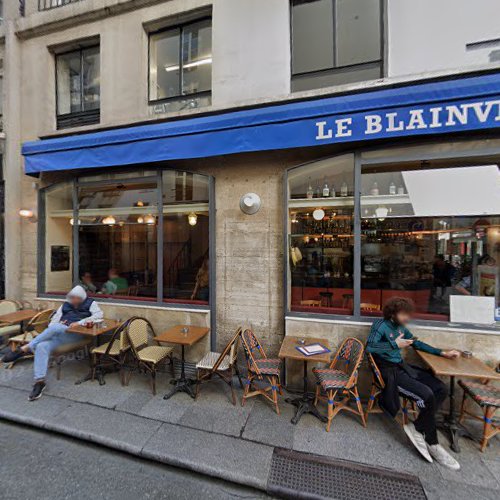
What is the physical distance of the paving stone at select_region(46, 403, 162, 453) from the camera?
3.10 m

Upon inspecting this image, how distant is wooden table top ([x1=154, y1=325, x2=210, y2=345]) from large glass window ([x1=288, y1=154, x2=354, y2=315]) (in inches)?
66.6

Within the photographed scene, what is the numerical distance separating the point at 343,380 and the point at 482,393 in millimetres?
1665

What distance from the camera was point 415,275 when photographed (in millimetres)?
4949

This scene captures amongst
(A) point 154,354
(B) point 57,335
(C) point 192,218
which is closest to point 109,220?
(C) point 192,218

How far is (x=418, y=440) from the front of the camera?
3.02m

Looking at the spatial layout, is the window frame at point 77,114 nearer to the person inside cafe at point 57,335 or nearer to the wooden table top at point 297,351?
the person inside cafe at point 57,335

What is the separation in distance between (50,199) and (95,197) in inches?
52.9

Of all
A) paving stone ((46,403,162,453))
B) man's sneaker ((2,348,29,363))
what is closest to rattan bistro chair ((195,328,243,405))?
paving stone ((46,403,162,453))

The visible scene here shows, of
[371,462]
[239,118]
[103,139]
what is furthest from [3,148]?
[371,462]

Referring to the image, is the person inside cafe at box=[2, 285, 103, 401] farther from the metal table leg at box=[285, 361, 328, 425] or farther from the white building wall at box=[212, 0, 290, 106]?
the white building wall at box=[212, 0, 290, 106]

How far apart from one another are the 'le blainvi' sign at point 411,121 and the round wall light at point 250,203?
4.57ft

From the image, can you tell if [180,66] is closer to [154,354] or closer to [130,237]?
[130,237]

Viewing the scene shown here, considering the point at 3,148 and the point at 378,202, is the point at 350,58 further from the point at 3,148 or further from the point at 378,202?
the point at 3,148

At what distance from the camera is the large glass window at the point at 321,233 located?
4453 mm
